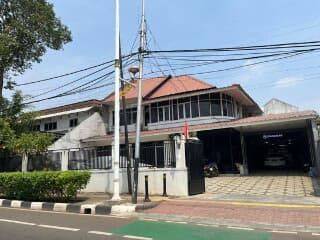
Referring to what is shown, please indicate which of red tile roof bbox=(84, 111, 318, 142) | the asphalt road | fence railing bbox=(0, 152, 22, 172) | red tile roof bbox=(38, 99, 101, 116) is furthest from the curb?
red tile roof bbox=(38, 99, 101, 116)

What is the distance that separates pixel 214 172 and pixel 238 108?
26.3 feet

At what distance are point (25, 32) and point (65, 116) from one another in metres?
12.0

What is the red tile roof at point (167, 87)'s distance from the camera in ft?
98.4

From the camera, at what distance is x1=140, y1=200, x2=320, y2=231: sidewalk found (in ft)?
31.6

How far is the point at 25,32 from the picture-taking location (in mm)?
23781

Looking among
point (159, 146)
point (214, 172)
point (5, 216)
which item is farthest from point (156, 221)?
point (214, 172)

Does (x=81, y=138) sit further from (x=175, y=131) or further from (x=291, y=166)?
(x=291, y=166)

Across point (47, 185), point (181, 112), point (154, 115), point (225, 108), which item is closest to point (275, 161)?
point (225, 108)

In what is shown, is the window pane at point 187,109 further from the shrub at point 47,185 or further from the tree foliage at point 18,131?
the shrub at point 47,185

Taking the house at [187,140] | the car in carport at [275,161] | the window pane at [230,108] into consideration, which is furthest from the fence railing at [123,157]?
the car in carport at [275,161]

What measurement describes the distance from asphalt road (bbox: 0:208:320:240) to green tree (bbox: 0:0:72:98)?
14724 mm

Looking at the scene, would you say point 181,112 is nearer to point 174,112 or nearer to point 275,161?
point 174,112

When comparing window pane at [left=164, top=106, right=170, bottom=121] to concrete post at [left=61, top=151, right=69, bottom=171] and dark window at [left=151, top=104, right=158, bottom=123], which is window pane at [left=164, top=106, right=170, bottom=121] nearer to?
dark window at [left=151, top=104, right=158, bottom=123]

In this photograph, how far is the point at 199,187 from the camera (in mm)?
A: 16141
